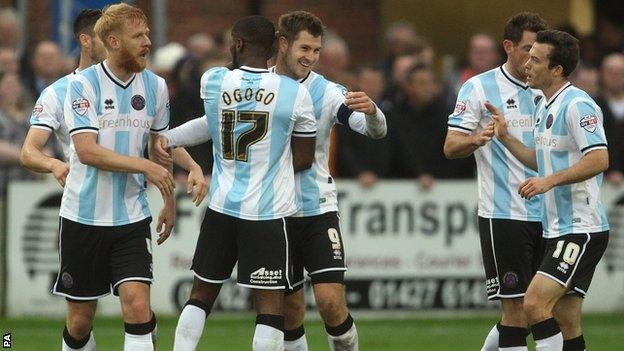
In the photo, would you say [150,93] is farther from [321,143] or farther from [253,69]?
[321,143]

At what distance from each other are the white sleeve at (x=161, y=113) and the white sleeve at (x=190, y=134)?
0.05m

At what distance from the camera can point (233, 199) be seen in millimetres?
10242

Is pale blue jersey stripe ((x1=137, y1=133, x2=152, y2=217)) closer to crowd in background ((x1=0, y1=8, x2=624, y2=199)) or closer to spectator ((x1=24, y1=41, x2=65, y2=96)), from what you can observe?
crowd in background ((x1=0, y1=8, x2=624, y2=199))

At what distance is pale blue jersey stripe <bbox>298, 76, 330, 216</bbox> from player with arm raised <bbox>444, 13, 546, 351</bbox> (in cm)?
92

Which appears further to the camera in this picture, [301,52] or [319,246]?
[319,246]

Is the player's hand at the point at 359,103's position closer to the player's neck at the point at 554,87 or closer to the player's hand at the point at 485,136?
the player's hand at the point at 485,136

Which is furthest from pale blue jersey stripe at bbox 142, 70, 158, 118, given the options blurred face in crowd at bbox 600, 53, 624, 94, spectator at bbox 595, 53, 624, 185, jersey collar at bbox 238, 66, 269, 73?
blurred face in crowd at bbox 600, 53, 624, 94

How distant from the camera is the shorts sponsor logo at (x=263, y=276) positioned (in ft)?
33.4

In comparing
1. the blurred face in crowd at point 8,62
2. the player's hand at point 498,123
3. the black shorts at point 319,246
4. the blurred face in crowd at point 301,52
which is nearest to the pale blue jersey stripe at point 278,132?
the blurred face in crowd at point 301,52

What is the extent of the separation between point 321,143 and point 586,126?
1821 mm

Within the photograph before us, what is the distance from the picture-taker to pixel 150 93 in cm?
1052

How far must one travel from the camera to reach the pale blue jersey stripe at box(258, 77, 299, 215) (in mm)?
10156

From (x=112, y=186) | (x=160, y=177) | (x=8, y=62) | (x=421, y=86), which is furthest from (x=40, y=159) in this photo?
(x=421, y=86)

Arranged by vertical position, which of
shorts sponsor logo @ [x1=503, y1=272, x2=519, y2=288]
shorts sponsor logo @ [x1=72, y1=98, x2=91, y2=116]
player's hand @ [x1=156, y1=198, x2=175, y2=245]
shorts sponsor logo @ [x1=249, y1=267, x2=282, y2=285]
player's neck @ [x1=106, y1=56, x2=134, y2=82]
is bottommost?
shorts sponsor logo @ [x1=503, y1=272, x2=519, y2=288]
